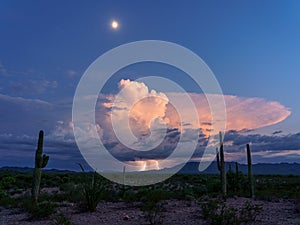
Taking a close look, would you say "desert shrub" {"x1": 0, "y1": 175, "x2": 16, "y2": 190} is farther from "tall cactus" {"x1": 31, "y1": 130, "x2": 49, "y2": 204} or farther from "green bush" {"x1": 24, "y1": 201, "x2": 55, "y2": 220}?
"green bush" {"x1": 24, "y1": 201, "x2": 55, "y2": 220}

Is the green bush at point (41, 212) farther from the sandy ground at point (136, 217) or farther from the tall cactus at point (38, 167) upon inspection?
the tall cactus at point (38, 167)

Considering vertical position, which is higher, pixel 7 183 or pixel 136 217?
pixel 7 183

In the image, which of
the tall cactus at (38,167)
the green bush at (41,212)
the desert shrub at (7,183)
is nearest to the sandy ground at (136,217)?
the green bush at (41,212)

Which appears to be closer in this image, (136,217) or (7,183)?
(136,217)

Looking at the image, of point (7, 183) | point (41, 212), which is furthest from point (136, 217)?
point (7, 183)

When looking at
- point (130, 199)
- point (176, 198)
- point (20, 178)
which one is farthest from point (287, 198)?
point (20, 178)

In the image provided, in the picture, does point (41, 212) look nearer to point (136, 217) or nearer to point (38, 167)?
point (136, 217)

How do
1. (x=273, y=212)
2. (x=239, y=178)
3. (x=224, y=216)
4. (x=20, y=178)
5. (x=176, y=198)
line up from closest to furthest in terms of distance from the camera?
(x=224, y=216), (x=273, y=212), (x=176, y=198), (x=239, y=178), (x=20, y=178)

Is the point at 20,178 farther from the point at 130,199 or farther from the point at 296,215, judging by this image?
the point at 296,215

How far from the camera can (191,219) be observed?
1050 centimetres

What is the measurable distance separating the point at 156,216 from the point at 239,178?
568 inches

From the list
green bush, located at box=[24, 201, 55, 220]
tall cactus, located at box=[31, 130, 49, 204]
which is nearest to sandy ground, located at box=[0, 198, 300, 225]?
green bush, located at box=[24, 201, 55, 220]

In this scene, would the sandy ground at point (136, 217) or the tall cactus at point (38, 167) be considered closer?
the sandy ground at point (136, 217)

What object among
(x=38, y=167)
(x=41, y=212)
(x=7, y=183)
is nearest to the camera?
(x=41, y=212)
